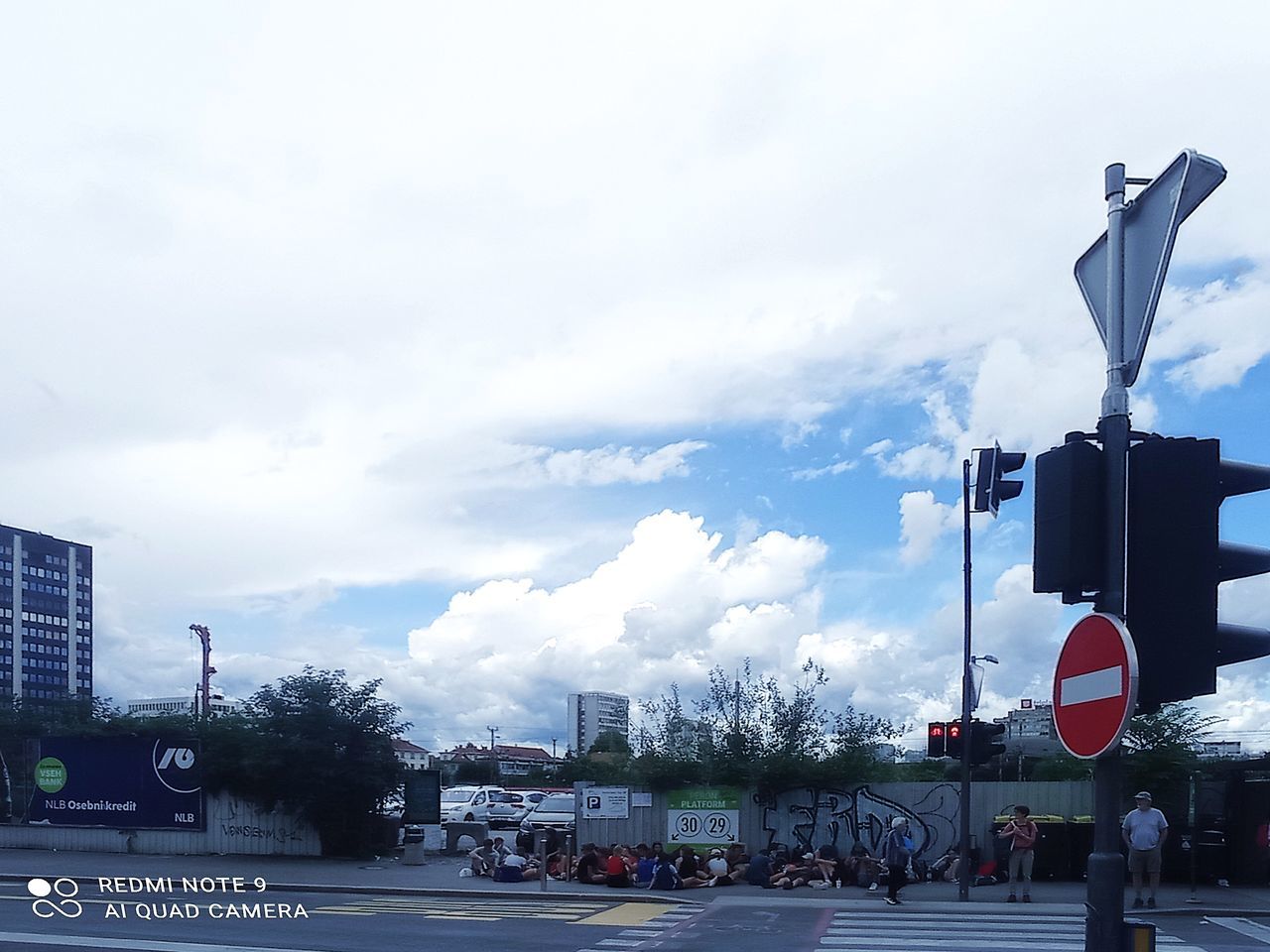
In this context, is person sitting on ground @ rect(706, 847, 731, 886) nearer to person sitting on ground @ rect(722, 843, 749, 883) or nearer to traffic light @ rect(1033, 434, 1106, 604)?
person sitting on ground @ rect(722, 843, 749, 883)

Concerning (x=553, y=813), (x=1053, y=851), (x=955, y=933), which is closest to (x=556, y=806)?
(x=553, y=813)

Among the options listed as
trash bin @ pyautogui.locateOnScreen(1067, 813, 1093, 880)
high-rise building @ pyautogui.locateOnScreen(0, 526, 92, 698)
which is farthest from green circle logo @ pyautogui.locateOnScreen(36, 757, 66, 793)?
high-rise building @ pyautogui.locateOnScreen(0, 526, 92, 698)

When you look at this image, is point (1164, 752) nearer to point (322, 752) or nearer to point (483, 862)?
point (483, 862)

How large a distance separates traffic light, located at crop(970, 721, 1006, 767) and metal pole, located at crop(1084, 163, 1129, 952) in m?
16.6

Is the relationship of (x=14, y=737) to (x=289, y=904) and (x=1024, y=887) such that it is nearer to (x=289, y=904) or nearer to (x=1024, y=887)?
(x=289, y=904)

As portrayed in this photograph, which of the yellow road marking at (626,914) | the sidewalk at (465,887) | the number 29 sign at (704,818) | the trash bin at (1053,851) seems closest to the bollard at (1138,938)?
the yellow road marking at (626,914)

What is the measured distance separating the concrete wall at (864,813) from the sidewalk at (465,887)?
239cm

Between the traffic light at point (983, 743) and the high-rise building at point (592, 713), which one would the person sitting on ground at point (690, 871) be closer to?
the traffic light at point (983, 743)

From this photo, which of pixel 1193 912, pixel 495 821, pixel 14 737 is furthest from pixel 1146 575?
pixel 495 821

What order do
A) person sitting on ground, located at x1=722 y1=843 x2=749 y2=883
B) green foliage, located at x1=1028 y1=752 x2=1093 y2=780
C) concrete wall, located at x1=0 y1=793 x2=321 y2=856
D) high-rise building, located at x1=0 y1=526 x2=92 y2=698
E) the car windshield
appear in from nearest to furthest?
person sitting on ground, located at x1=722 y1=843 x2=749 y2=883, concrete wall, located at x1=0 y1=793 x2=321 y2=856, green foliage, located at x1=1028 y1=752 x2=1093 y2=780, the car windshield, high-rise building, located at x1=0 y1=526 x2=92 y2=698

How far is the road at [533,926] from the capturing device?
15695 mm

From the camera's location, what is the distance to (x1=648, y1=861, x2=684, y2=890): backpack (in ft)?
77.5

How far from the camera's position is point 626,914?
20.0 metres

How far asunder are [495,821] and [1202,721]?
27.0 meters
